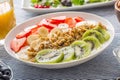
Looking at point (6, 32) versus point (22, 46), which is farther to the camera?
point (6, 32)

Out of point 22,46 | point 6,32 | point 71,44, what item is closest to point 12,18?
point 6,32

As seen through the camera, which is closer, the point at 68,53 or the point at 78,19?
the point at 68,53

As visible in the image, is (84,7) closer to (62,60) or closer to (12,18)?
(12,18)

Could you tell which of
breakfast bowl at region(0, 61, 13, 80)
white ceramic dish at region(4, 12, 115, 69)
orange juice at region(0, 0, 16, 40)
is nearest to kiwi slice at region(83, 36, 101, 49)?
white ceramic dish at region(4, 12, 115, 69)

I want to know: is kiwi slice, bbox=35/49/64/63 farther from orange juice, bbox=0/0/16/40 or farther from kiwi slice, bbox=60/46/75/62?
orange juice, bbox=0/0/16/40

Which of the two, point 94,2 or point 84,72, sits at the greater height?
point 94,2

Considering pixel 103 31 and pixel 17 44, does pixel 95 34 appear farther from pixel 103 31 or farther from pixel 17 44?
pixel 17 44

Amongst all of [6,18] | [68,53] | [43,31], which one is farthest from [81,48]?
[6,18]
